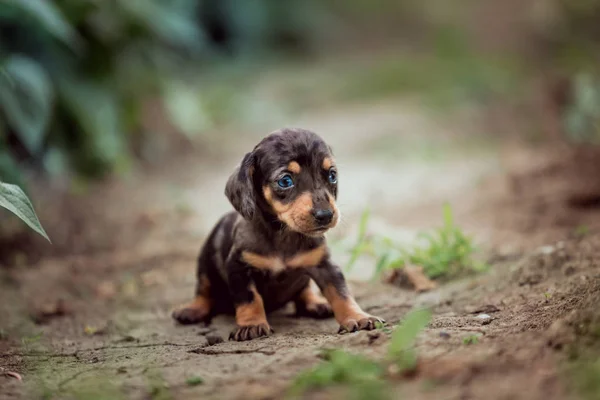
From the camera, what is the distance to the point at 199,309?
4266 mm

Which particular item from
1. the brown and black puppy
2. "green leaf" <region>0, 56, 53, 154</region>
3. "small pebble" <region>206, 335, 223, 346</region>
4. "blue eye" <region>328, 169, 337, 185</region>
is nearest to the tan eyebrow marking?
the brown and black puppy

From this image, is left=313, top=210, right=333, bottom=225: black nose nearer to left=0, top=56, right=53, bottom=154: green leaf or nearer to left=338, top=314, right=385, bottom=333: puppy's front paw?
left=338, top=314, right=385, bottom=333: puppy's front paw

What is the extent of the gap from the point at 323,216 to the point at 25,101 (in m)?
2.82

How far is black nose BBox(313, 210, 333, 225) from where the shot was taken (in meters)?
3.61

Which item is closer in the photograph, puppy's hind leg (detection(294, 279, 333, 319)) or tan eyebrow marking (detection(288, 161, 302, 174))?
tan eyebrow marking (detection(288, 161, 302, 174))

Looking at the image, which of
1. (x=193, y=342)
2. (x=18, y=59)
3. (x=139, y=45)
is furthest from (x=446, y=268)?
(x=139, y=45)

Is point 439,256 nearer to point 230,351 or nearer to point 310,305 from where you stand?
point 310,305

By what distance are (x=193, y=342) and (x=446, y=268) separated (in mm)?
1696

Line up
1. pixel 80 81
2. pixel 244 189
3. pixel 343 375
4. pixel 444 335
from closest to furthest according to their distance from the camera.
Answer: pixel 343 375 < pixel 444 335 < pixel 244 189 < pixel 80 81

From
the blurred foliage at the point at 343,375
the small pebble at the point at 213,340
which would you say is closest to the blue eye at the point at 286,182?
the small pebble at the point at 213,340

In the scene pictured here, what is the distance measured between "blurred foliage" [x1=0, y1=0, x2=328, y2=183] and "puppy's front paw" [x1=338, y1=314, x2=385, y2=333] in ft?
7.79

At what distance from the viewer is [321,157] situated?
149 inches

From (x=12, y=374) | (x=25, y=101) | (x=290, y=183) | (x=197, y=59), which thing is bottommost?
(x=12, y=374)

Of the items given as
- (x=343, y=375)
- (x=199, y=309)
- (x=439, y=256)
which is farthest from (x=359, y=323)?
(x=439, y=256)
